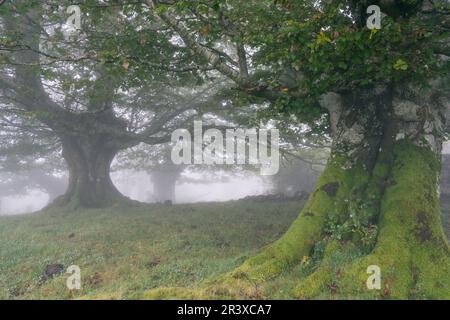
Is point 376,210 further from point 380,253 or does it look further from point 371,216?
point 380,253

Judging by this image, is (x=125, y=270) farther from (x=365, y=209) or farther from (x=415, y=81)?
(x=415, y=81)

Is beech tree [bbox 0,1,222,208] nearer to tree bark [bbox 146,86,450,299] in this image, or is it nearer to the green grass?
the green grass

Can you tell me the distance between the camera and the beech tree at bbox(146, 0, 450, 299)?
Answer: 23.4 feet

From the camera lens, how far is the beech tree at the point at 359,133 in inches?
280

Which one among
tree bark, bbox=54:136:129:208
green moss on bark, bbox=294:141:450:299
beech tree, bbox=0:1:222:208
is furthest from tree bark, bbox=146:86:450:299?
tree bark, bbox=54:136:129:208

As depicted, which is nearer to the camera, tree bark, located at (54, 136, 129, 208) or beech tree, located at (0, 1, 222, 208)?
beech tree, located at (0, 1, 222, 208)

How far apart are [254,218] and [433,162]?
10.1 meters

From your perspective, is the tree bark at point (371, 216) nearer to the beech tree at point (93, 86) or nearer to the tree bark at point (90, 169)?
the beech tree at point (93, 86)

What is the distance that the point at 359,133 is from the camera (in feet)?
32.8

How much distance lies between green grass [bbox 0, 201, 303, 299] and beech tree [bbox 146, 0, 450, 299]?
223 centimetres

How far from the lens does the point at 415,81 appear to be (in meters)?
8.29

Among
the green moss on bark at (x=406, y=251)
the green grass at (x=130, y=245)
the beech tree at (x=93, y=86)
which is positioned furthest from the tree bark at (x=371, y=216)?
the beech tree at (x=93, y=86)
